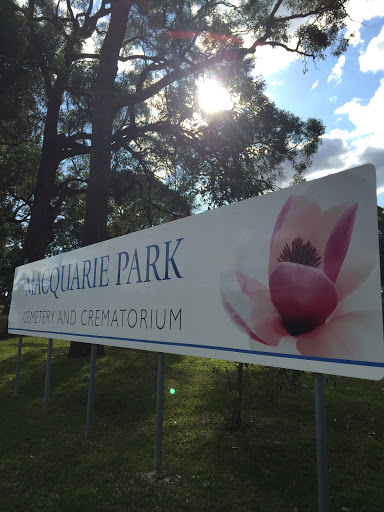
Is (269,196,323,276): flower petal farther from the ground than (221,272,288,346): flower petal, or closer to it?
farther from the ground

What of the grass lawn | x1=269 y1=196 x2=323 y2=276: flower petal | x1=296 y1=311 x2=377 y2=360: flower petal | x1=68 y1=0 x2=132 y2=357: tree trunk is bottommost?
the grass lawn

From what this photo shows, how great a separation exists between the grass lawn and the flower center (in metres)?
2.36

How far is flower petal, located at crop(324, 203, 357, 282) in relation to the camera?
2463 mm

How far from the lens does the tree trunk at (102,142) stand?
12.1m

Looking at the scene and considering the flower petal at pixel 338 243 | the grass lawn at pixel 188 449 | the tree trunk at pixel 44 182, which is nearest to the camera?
the flower petal at pixel 338 243

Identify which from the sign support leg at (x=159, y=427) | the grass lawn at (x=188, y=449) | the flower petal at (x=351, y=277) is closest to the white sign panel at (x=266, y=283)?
the flower petal at (x=351, y=277)

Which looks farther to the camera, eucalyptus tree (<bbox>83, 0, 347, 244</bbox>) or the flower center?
eucalyptus tree (<bbox>83, 0, 347, 244</bbox>)

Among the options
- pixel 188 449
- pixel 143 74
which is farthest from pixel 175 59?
pixel 188 449

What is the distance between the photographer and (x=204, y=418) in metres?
6.17

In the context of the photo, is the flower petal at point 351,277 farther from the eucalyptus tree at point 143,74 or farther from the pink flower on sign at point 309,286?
the eucalyptus tree at point 143,74

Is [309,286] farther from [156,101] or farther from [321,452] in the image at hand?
[156,101]

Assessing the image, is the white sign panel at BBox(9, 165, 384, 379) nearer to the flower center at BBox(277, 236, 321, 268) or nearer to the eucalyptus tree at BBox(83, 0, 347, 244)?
the flower center at BBox(277, 236, 321, 268)

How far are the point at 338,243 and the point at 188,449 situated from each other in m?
3.60

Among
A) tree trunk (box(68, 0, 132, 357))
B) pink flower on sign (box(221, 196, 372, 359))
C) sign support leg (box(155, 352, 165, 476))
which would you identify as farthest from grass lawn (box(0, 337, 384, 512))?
tree trunk (box(68, 0, 132, 357))
